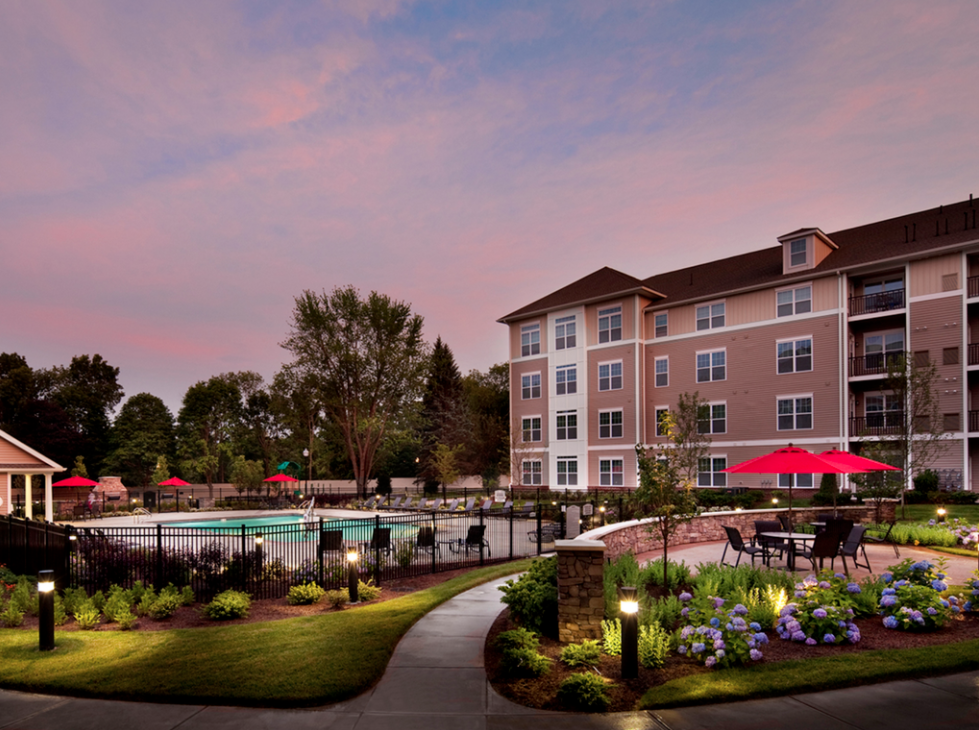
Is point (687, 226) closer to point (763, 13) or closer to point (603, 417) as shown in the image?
point (603, 417)

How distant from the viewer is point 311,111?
18828 mm

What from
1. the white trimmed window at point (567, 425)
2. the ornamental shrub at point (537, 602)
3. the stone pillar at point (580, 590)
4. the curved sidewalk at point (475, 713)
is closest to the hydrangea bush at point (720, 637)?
the curved sidewalk at point (475, 713)

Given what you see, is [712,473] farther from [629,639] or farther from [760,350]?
[629,639]

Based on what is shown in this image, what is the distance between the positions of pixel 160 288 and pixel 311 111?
101 ft

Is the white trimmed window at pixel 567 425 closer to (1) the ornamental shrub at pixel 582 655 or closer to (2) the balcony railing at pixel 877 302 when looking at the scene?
(2) the balcony railing at pixel 877 302

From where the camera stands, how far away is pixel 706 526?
18703mm

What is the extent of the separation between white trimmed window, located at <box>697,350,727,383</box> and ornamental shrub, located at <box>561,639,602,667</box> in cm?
3133

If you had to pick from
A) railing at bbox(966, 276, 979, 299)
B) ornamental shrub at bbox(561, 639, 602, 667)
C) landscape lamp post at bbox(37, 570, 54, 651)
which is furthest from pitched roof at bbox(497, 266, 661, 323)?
landscape lamp post at bbox(37, 570, 54, 651)

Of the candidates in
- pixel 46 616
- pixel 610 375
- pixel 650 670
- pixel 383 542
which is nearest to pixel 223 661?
pixel 46 616

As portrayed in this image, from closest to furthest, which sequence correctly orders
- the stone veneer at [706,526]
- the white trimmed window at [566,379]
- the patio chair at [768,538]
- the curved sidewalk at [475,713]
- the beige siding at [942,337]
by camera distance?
1. the curved sidewalk at [475,713]
2. the patio chair at [768,538]
3. the stone veneer at [706,526]
4. the beige siding at [942,337]
5. the white trimmed window at [566,379]

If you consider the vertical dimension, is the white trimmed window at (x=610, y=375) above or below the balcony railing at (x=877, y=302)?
below

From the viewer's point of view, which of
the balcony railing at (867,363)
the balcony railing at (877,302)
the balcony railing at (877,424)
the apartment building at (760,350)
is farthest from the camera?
the balcony railing at (867,363)

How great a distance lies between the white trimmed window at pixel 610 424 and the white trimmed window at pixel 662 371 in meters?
3.12

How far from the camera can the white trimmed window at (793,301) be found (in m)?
33.3
